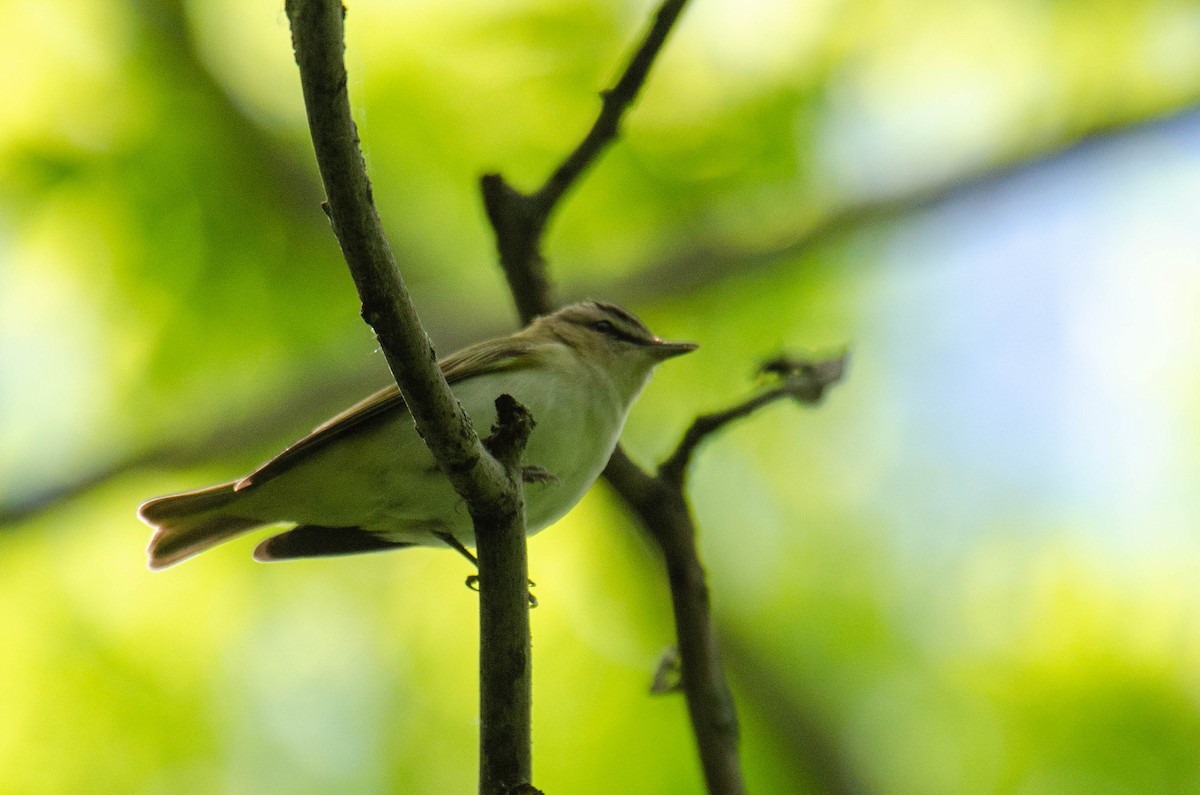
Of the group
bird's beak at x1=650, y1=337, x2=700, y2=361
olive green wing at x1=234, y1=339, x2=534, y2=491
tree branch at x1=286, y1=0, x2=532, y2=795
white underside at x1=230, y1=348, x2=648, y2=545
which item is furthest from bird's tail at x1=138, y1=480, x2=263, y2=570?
tree branch at x1=286, y1=0, x2=532, y2=795

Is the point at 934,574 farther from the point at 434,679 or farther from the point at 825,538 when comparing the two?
the point at 434,679

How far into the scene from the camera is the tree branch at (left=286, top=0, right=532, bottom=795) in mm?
2266

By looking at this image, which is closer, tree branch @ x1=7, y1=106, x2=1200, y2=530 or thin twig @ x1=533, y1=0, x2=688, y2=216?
thin twig @ x1=533, y1=0, x2=688, y2=216

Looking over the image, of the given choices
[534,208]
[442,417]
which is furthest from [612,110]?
[442,417]

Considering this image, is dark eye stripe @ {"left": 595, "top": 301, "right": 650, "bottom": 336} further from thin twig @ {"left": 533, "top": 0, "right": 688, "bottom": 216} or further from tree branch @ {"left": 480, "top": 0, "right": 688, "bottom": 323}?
thin twig @ {"left": 533, "top": 0, "right": 688, "bottom": 216}

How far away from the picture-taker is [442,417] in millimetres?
2662

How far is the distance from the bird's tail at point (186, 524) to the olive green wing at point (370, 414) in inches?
16.6

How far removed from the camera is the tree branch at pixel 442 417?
227 centimetres

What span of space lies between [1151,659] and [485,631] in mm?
5154

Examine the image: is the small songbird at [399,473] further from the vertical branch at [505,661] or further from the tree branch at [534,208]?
the vertical branch at [505,661]

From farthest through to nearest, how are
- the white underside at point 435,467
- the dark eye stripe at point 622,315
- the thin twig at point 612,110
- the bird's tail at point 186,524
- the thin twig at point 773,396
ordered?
the dark eye stripe at point 622,315 < the bird's tail at point 186,524 < the white underside at point 435,467 < the thin twig at point 612,110 < the thin twig at point 773,396

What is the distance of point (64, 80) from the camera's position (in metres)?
7.63

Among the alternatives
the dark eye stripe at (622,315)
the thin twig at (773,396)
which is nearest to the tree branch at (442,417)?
the thin twig at (773,396)

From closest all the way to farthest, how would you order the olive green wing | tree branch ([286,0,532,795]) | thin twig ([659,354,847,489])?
1. tree branch ([286,0,532,795])
2. thin twig ([659,354,847,489])
3. the olive green wing
